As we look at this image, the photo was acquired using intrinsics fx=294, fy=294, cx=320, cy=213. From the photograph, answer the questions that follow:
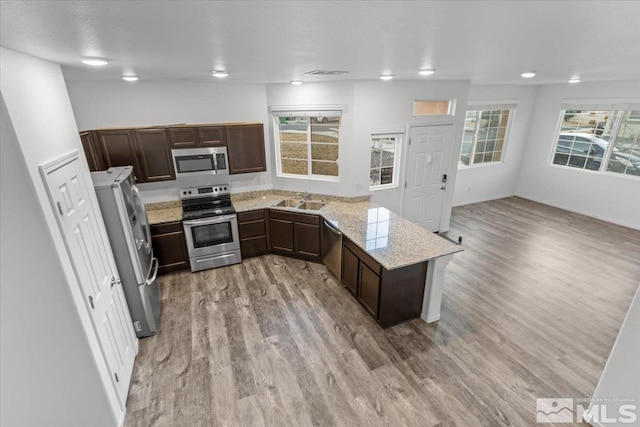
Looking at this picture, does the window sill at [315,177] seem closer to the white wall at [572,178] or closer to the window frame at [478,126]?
the window frame at [478,126]

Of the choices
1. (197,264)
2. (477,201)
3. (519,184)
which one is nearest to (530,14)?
(197,264)

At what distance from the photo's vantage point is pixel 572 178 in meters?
6.73

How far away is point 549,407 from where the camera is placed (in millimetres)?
2502

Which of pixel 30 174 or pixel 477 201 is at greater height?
pixel 30 174

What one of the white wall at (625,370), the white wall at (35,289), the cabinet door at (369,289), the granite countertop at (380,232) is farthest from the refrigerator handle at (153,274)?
the white wall at (625,370)

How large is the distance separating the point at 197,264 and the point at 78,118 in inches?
99.7

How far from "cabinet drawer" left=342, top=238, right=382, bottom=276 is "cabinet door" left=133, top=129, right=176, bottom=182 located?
109 inches

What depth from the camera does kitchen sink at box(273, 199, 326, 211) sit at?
190 inches

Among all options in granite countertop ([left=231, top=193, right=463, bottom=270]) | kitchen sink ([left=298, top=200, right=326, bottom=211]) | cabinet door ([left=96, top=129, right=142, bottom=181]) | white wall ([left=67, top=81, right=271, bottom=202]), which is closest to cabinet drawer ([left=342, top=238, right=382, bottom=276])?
granite countertop ([left=231, top=193, right=463, bottom=270])

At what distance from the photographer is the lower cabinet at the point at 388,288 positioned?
10.6 feet

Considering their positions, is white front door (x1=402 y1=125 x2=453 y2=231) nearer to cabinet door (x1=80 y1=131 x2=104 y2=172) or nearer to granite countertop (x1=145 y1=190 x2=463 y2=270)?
granite countertop (x1=145 y1=190 x2=463 y2=270)

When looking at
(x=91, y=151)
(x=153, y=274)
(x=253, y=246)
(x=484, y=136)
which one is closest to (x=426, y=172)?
(x=484, y=136)

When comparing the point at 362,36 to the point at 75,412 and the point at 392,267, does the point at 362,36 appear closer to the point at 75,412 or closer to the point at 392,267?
the point at 392,267

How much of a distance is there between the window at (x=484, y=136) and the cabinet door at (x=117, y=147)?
6.51 m
